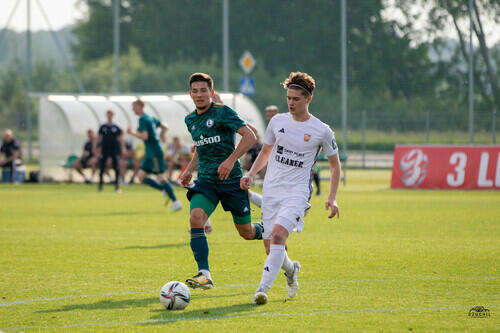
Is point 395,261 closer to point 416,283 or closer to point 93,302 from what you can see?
point 416,283

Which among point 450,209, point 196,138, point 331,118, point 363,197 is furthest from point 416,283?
point 331,118

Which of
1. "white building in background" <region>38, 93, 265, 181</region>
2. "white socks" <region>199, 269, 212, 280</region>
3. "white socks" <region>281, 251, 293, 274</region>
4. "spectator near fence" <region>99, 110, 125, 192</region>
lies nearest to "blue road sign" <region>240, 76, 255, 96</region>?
"white building in background" <region>38, 93, 265, 181</region>

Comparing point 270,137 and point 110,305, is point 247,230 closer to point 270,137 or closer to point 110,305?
point 270,137

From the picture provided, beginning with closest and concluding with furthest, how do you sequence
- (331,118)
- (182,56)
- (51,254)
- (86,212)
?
1. (51,254)
2. (86,212)
3. (331,118)
4. (182,56)

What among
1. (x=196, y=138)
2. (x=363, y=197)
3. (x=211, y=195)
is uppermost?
(x=196, y=138)

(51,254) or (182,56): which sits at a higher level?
(182,56)

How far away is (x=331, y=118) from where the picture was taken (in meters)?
37.8

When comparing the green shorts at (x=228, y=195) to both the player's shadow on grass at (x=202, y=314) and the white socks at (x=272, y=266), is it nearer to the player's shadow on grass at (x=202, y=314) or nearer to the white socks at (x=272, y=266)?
the white socks at (x=272, y=266)

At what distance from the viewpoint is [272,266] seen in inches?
295

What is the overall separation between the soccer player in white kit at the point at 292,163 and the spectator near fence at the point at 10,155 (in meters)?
22.2

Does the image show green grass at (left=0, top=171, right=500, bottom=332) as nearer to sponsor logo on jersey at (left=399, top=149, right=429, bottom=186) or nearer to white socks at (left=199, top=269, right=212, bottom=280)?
white socks at (left=199, top=269, right=212, bottom=280)

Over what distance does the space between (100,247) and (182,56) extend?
129 feet

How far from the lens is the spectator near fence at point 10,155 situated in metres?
29.1

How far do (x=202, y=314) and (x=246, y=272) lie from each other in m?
2.43
